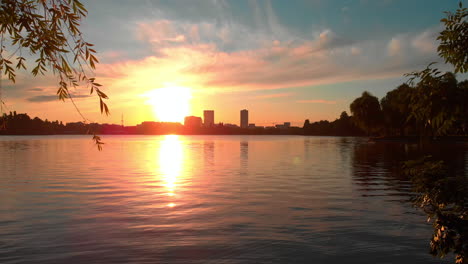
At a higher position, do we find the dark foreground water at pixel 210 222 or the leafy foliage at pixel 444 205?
the leafy foliage at pixel 444 205

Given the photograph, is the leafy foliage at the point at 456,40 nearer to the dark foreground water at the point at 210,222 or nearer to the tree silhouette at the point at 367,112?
the dark foreground water at the point at 210,222

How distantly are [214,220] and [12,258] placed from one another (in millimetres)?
7117

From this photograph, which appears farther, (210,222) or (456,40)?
(210,222)

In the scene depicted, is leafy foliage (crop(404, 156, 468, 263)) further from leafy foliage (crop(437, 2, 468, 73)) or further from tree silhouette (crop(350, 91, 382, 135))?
tree silhouette (crop(350, 91, 382, 135))

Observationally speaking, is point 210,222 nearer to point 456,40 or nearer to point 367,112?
point 456,40

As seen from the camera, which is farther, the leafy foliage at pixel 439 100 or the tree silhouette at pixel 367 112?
the tree silhouette at pixel 367 112

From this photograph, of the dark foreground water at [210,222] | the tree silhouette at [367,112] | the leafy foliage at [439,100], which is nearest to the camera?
the leafy foliage at [439,100]

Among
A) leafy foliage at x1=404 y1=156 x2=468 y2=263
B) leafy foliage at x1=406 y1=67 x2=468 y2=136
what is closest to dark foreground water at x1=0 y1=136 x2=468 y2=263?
leafy foliage at x1=404 y1=156 x2=468 y2=263

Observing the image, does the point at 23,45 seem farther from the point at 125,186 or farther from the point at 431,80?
the point at 125,186

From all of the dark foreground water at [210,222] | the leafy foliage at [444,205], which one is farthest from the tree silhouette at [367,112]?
the leafy foliage at [444,205]

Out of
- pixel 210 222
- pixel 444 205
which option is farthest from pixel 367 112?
pixel 444 205

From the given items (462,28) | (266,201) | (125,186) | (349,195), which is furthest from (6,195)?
(462,28)

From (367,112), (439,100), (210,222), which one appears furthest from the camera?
(367,112)

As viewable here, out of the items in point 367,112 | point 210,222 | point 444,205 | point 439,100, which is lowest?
point 210,222
